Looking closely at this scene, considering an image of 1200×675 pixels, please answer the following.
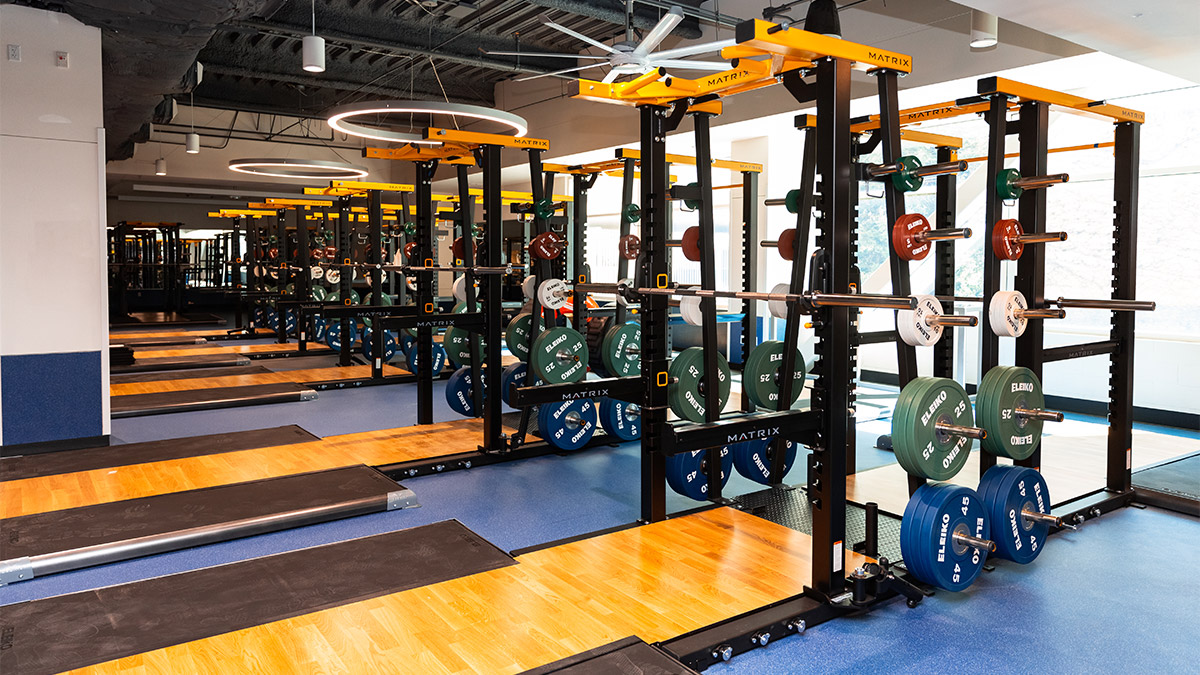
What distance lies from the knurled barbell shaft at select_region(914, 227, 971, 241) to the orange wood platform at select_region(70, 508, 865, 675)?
64.0 inches

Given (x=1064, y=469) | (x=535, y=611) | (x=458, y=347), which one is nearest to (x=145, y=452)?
(x=458, y=347)

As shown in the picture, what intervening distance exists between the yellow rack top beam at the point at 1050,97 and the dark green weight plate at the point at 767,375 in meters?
1.93

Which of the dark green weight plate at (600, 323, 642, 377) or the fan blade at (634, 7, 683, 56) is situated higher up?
the fan blade at (634, 7, 683, 56)

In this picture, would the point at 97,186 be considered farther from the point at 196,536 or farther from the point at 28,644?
the point at 28,644

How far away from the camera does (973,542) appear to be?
373 cm

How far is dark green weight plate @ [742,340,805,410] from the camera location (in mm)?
5281

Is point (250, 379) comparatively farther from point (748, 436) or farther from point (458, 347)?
point (748, 436)

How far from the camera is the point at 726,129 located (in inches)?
390

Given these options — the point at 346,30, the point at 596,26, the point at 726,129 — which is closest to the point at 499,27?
the point at 596,26

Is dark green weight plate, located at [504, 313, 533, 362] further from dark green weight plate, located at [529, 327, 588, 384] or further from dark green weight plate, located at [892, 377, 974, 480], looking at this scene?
dark green weight plate, located at [892, 377, 974, 480]

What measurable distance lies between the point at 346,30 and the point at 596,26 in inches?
137

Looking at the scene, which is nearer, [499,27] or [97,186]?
[97,186]

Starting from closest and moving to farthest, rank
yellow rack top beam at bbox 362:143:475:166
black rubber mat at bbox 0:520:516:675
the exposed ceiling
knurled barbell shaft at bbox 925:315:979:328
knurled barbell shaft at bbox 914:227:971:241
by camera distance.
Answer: black rubber mat at bbox 0:520:516:675
knurled barbell shaft at bbox 925:315:979:328
knurled barbell shaft at bbox 914:227:971:241
the exposed ceiling
yellow rack top beam at bbox 362:143:475:166

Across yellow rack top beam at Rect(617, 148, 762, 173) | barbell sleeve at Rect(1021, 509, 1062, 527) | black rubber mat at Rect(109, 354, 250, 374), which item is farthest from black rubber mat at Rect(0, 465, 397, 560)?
black rubber mat at Rect(109, 354, 250, 374)
